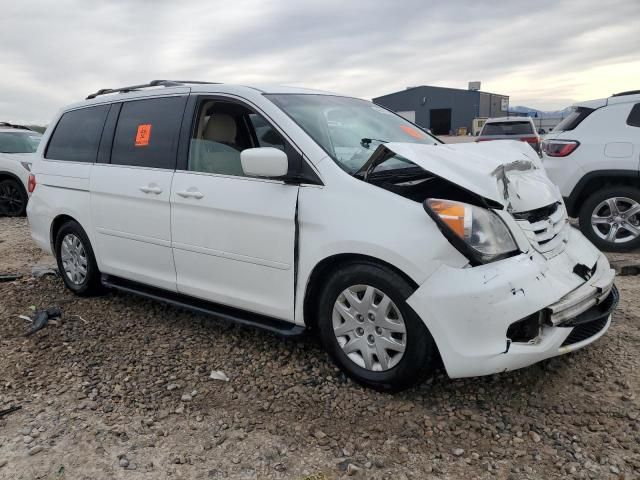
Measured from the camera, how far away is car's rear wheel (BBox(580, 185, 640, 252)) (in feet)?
19.0

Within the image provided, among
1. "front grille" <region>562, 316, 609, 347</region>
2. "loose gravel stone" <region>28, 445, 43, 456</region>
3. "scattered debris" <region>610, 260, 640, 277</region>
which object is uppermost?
"front grille" <region>562, 316, 609, 347</region>

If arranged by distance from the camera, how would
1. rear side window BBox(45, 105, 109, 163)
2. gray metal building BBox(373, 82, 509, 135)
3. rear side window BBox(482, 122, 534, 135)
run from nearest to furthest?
rear side window BBox(45, 105, 109, 163)
rear side window BBox(482, 122, 534, 135)
gray metal building BBox(373, 82, 509, 135)

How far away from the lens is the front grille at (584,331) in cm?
270

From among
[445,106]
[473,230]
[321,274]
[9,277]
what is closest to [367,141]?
[321,274]

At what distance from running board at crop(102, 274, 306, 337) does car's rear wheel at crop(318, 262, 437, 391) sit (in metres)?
0.27

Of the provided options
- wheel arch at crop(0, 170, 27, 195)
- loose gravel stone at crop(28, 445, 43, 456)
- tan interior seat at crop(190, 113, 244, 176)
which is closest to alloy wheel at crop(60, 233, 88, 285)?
tan interior seat at crop(190, 113, 244, 176)

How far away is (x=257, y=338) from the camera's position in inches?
149

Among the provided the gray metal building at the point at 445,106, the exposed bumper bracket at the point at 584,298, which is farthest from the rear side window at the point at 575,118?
the gray metal building at the point at 445,106

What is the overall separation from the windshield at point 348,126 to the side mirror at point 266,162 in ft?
0.96

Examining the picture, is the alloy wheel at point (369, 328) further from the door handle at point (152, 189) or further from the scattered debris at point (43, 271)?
the scattered debris at point (43, 271)

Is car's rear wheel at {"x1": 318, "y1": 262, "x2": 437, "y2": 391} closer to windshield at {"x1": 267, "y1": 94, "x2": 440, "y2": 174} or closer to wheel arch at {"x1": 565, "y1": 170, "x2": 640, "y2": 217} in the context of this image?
windshield at {"x1": 267, "y1": 94, "x2": 440, "y2": 174}

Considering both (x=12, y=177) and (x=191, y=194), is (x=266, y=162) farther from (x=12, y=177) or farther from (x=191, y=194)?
(x=12, y=177)

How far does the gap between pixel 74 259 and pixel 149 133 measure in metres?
1.57

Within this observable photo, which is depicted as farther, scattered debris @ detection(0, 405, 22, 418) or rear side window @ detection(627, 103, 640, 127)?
rear side window @ detection(627, 103, 640, 127)
